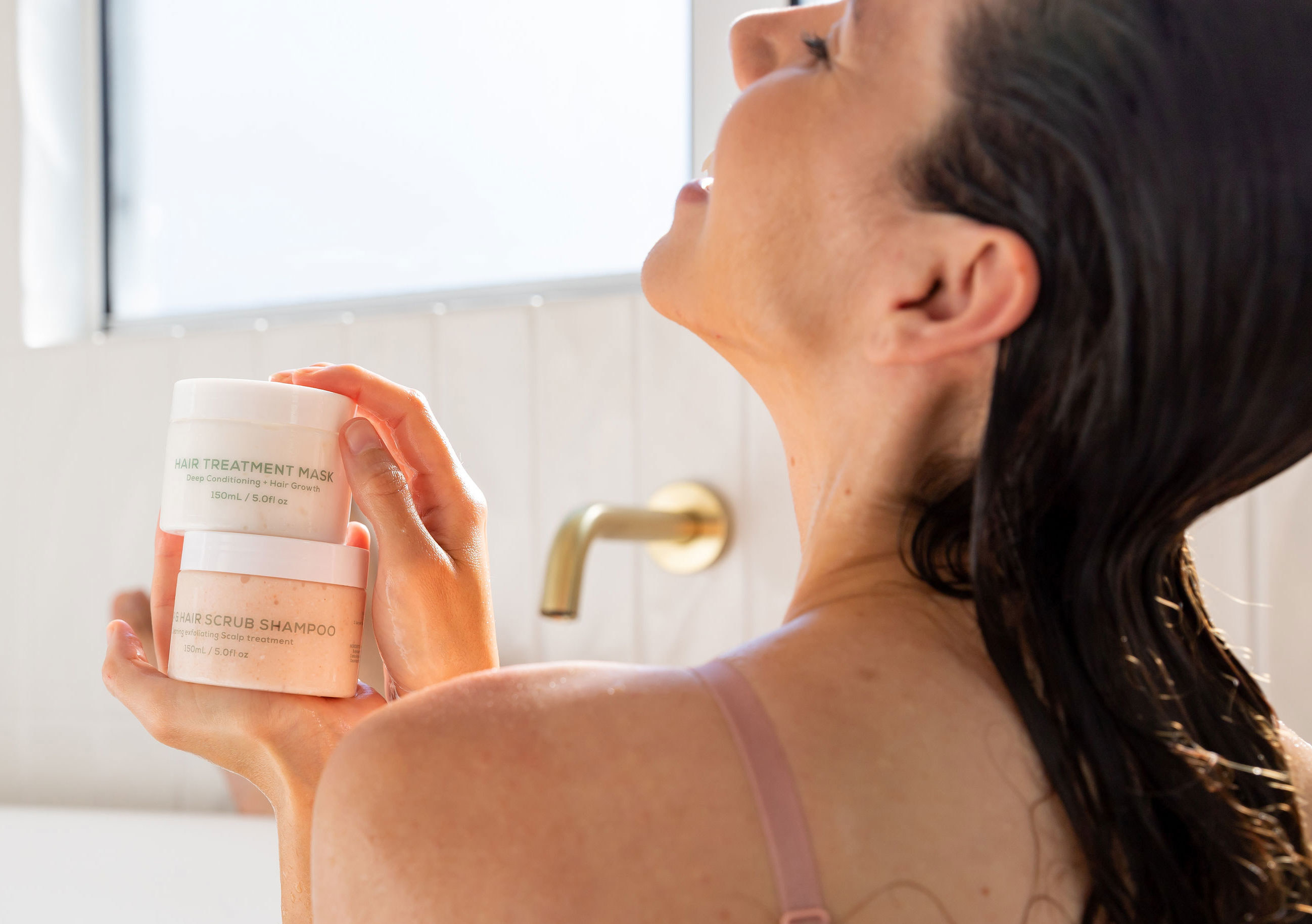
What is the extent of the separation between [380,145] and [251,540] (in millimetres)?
976

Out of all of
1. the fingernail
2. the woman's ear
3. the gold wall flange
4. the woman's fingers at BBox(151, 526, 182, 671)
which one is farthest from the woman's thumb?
the gold wall flange

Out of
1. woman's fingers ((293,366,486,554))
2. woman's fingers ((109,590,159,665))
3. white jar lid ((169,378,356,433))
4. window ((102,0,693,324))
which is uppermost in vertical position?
window ((102,0,693,324))

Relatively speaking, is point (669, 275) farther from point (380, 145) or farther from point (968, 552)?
point (380, 145)

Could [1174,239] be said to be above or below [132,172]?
below

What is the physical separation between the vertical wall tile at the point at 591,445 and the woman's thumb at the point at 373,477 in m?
0.55

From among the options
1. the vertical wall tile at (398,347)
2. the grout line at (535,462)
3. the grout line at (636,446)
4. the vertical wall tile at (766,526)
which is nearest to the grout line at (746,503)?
the vertical wall tile at (766,526)

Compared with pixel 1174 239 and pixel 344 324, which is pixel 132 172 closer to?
pixel 344 324

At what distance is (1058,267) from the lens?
411mm

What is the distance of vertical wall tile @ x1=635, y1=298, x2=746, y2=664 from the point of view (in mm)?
1095

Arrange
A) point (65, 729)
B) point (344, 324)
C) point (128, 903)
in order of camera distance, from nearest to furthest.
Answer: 1. point (128, 903)
2. point (344, 324)
3. point (65, 729)

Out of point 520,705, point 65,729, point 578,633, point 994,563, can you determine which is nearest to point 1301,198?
point 994,563

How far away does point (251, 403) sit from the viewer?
1.72 ft

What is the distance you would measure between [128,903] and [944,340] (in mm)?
1028

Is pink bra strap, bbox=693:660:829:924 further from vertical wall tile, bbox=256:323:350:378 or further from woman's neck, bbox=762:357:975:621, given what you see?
vertical wall tile, bbox=256:323:350:378
